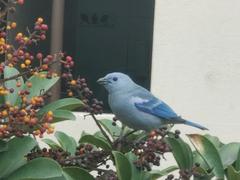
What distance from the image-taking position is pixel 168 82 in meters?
5.74

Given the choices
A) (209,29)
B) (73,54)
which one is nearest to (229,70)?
(209,29)

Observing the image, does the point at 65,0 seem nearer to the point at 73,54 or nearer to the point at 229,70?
the point at 73,54

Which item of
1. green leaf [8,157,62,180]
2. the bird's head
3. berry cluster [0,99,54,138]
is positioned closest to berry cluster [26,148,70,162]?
green leaf [8,157,62,180]

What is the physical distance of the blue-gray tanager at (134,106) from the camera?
3008 millimetres

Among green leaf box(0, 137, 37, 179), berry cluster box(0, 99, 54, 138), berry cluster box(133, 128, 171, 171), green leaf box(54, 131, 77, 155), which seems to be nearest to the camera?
berry cluster box(0, 99, 54, 138)

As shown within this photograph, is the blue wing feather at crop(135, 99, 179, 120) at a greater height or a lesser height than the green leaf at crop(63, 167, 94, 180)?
greater

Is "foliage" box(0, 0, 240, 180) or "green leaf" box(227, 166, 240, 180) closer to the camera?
"foliage" box(0, 0, 240, 180)

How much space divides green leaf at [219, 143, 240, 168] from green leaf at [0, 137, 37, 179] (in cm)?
78

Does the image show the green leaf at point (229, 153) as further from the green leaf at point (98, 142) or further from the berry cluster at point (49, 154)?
the berry cluster at point (49, 154)

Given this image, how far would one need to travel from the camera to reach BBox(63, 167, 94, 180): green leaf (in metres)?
2.50

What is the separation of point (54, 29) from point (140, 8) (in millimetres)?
729

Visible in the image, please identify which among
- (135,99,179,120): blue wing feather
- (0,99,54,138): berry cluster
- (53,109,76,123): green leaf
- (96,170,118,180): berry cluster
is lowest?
(96,170,118,180): berry cluster

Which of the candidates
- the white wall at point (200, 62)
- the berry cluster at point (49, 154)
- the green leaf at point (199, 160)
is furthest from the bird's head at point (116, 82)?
the white wall at point (200, 62)

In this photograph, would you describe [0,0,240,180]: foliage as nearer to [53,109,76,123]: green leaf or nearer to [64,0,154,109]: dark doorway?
[53,109,76,123]: green leaf
